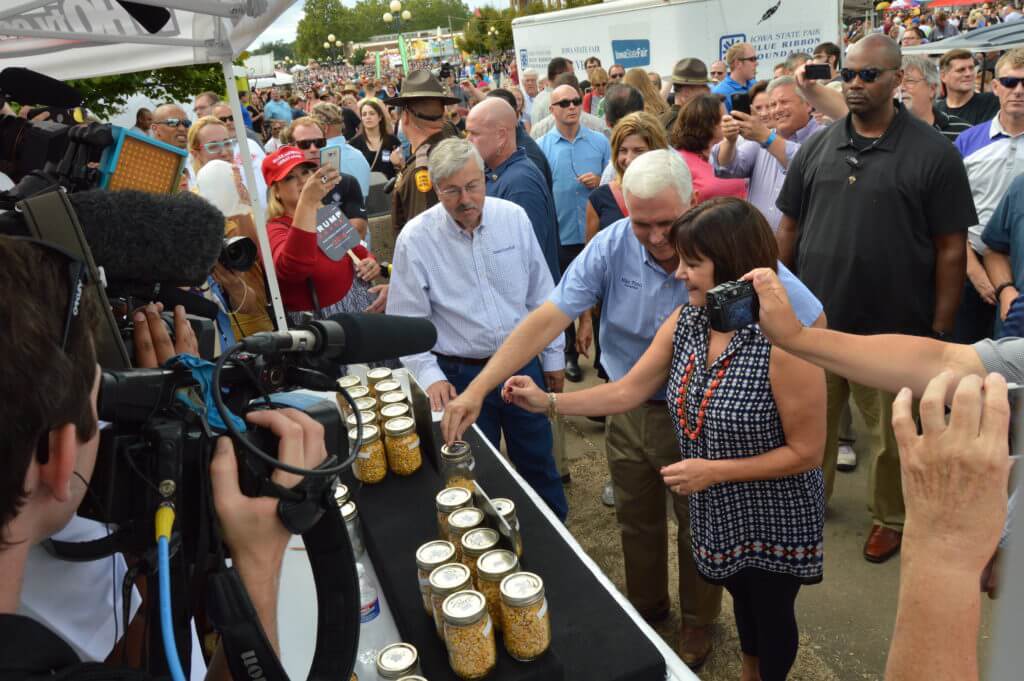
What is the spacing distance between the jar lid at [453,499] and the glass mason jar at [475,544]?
0.34 feet

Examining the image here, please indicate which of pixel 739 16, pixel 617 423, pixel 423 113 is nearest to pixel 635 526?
pixel 617 423

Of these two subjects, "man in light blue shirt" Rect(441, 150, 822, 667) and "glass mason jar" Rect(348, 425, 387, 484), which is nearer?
"glass mason jar" Rect(348, 425, 387, 484)

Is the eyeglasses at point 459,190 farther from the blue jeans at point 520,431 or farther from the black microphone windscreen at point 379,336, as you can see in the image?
the black microphone windscreen at point 379,336

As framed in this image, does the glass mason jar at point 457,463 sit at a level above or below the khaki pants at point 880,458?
above

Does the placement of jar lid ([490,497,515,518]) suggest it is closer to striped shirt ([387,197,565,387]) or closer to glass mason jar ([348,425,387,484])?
glass mason jar ([348,425,387,484])

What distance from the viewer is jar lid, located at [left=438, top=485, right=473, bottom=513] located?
1875 mm

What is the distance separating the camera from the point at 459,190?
2992 millimetres

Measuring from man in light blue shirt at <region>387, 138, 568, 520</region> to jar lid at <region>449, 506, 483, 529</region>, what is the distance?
3.80 feet

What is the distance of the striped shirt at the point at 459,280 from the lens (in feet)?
10.2

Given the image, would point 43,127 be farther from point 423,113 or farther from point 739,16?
point 739,16

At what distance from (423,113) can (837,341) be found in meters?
3.58

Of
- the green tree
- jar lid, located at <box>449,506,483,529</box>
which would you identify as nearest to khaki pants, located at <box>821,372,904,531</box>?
jar lid, located at <box>449,506,483,529</box>

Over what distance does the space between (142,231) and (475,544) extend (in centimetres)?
101

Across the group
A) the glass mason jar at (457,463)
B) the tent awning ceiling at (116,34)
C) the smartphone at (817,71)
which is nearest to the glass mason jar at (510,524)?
the glass mason jar at (457,463)
